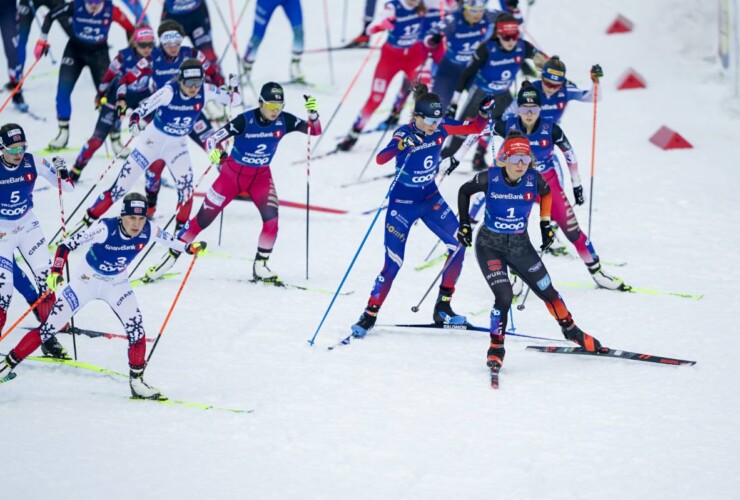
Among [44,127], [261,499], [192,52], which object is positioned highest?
[192,52]

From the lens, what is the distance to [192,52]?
36.5ft

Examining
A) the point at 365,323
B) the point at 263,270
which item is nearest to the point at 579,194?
the point at 365,323

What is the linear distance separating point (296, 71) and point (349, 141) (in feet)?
7.04

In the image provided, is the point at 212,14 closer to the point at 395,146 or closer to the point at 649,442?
the point at 395,146

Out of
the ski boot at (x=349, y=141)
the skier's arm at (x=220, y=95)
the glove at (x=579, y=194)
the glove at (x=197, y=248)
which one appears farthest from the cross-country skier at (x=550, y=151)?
the ski boot at (x=349, y=141)

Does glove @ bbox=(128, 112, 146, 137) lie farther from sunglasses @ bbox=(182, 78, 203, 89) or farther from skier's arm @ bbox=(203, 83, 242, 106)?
skier's arm @ bbox=(203, 83, 242, 106)

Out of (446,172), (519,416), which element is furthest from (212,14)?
(519,416)

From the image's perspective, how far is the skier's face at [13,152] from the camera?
323 inches

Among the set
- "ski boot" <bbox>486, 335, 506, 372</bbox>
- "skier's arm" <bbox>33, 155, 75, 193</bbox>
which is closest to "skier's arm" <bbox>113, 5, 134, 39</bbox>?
"skier's arm" <bbox>33, 155, 75, 193</bbox>

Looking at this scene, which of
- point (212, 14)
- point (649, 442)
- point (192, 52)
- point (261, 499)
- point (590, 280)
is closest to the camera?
point (261, 499)

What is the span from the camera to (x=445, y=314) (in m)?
8.72

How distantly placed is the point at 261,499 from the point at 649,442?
8.09ft

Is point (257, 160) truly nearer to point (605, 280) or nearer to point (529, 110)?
point (529, 110)

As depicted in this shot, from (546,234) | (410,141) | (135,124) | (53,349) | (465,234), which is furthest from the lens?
(135,124)
